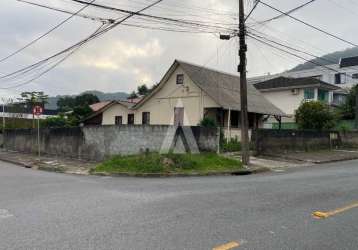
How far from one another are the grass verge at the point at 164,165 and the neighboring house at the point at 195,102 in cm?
895

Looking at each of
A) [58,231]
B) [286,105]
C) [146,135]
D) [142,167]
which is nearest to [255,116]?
[286,105]

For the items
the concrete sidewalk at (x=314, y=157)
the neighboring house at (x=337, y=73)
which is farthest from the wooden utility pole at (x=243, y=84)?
the neighboring house at (x=337, y=73)

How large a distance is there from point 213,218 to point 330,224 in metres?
2.07

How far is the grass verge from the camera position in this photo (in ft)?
50.0

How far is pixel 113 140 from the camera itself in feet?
60.6

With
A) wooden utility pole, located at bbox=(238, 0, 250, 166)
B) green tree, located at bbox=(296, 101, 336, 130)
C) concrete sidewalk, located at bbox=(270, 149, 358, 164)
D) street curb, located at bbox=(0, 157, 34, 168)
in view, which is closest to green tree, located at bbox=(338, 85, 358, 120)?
green tree, located at bbox=(296, 101, 336, 130)

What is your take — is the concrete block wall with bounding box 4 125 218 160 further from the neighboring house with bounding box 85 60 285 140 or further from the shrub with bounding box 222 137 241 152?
the neighboring house with bounding box 85 60 285 140

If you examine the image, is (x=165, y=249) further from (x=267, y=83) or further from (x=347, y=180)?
(x=267, y=83)

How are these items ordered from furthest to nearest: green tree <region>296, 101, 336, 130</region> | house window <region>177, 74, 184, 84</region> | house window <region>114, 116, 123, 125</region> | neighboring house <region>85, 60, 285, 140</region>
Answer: house window <region>114, 116, 123, 125</region> < green tree <region>296, 101, 336, 130</region> < house window <region>177, 74, 184, 84</region> < neighboring house <region>85, 60, 285, 140</region>

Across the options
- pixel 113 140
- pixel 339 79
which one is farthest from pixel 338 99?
pixel 113 140

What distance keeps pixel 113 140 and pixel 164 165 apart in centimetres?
411

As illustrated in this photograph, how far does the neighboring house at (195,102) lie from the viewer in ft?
88.0

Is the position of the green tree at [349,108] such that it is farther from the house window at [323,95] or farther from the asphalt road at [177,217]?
the asphalt road at [177,217]

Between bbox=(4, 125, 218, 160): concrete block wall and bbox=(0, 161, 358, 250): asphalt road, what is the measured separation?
7.21m
